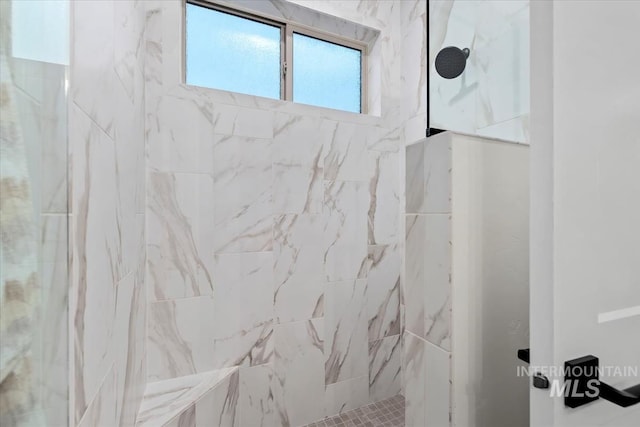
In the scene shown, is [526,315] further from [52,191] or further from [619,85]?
[52,191]

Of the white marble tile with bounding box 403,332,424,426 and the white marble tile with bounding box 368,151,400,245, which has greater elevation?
the white marble tile with bounding box 368,151,400,245

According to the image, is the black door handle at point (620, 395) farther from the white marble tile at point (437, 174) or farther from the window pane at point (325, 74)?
the window pane at point (325, 74)

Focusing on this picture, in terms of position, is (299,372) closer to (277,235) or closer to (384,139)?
(277,235)

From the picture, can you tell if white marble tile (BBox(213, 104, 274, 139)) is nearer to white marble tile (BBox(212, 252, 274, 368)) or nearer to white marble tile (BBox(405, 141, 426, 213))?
white marble tile (BBox(212, 252, 274, 368))

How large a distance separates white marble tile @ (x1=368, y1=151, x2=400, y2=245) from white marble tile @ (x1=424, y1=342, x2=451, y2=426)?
1.03 m

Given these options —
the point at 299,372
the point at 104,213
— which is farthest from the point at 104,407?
the point at 299,372

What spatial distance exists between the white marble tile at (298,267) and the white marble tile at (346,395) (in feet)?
1.46

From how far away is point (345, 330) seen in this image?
169cm

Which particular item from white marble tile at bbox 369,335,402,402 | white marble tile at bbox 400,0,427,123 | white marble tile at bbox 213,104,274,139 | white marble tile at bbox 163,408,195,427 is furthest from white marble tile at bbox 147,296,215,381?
white marble tile at bbox 400,0,427,123

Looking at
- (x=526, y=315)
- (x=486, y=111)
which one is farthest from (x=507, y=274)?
(x=486, y=111)

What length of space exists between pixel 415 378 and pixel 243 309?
3.04ft

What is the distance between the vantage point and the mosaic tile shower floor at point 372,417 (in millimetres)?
1580

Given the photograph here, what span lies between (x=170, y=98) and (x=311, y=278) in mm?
1146

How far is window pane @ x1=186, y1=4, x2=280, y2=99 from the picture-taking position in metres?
1.50
